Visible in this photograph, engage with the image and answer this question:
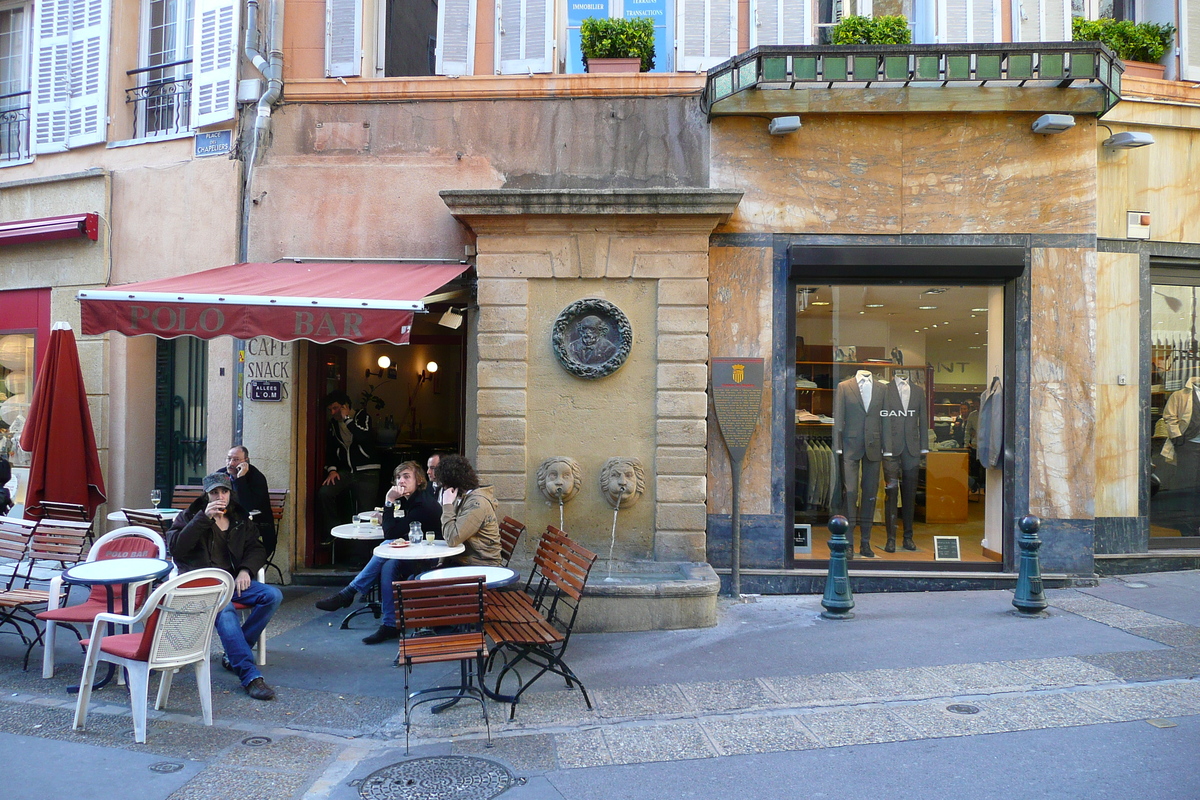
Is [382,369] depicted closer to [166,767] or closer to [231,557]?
[231,557]

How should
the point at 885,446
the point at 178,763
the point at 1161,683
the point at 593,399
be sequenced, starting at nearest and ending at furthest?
the point at 178,763, the point at 1161,683, the point at 593,399, the point at 885,446

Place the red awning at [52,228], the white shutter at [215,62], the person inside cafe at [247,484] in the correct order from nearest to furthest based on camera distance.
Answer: the person inside cafe at [247,484], the white shutter at [215,62], the red awning at [52,228]

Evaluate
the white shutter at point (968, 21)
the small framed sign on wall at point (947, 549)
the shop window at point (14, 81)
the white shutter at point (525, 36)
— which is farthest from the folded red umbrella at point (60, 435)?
the white shutter at point (968, 21)

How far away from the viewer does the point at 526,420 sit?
857cm

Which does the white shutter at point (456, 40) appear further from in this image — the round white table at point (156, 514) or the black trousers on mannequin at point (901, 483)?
the black trousers on mannequin at point (901, 483)

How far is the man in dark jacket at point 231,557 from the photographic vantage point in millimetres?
5969

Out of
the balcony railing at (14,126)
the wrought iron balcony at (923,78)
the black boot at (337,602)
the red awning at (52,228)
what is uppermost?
the balcony railing at (14,126)

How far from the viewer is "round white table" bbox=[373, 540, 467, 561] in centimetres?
648

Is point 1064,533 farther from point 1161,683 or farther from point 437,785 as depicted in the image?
point 437,785

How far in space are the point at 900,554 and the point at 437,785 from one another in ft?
19.7

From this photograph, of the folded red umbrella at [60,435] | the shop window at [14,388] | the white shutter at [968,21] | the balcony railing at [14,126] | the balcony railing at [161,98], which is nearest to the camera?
the folded red umbrella at [60,435]

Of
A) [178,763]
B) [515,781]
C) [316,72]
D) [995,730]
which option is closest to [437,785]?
[515,781]

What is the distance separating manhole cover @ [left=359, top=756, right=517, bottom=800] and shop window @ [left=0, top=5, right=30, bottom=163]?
10.7 metres

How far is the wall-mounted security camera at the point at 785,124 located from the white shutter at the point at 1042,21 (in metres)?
2.65
